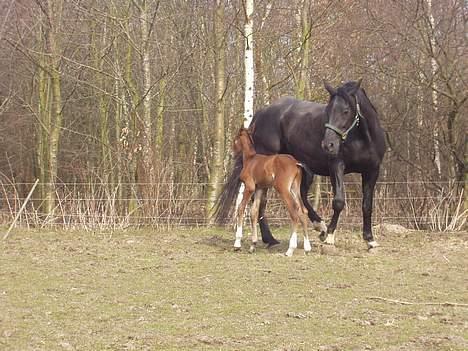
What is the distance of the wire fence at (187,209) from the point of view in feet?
39.5

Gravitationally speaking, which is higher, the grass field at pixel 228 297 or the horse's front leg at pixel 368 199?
the horse's front leg at pixel 368 199

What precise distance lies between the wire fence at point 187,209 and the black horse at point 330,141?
2.40m

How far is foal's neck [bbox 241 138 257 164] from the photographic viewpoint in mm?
9258

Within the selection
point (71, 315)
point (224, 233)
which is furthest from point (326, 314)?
point (224, 233)

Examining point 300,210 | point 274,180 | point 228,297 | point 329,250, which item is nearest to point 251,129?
point 274,180

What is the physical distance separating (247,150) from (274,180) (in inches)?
26.9

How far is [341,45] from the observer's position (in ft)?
47.3

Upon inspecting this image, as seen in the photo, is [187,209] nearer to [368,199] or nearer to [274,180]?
[274,180]

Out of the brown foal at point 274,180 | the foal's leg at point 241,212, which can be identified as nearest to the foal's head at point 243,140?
the brown foal at point 274,180

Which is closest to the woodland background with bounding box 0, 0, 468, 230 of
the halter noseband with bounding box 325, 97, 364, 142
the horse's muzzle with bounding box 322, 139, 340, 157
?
the halter noseband with bounding box 325, 97, 364, 142

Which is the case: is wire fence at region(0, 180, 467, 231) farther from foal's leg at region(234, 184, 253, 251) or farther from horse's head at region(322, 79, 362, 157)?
horse's head at region(322, 79, 362, 157)

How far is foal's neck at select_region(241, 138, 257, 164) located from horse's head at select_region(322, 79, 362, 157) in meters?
1.21

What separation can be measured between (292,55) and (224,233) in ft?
18.8

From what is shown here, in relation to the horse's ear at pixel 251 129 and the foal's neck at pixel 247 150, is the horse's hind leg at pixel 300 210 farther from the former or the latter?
the horse's ear at pixel 251 129
